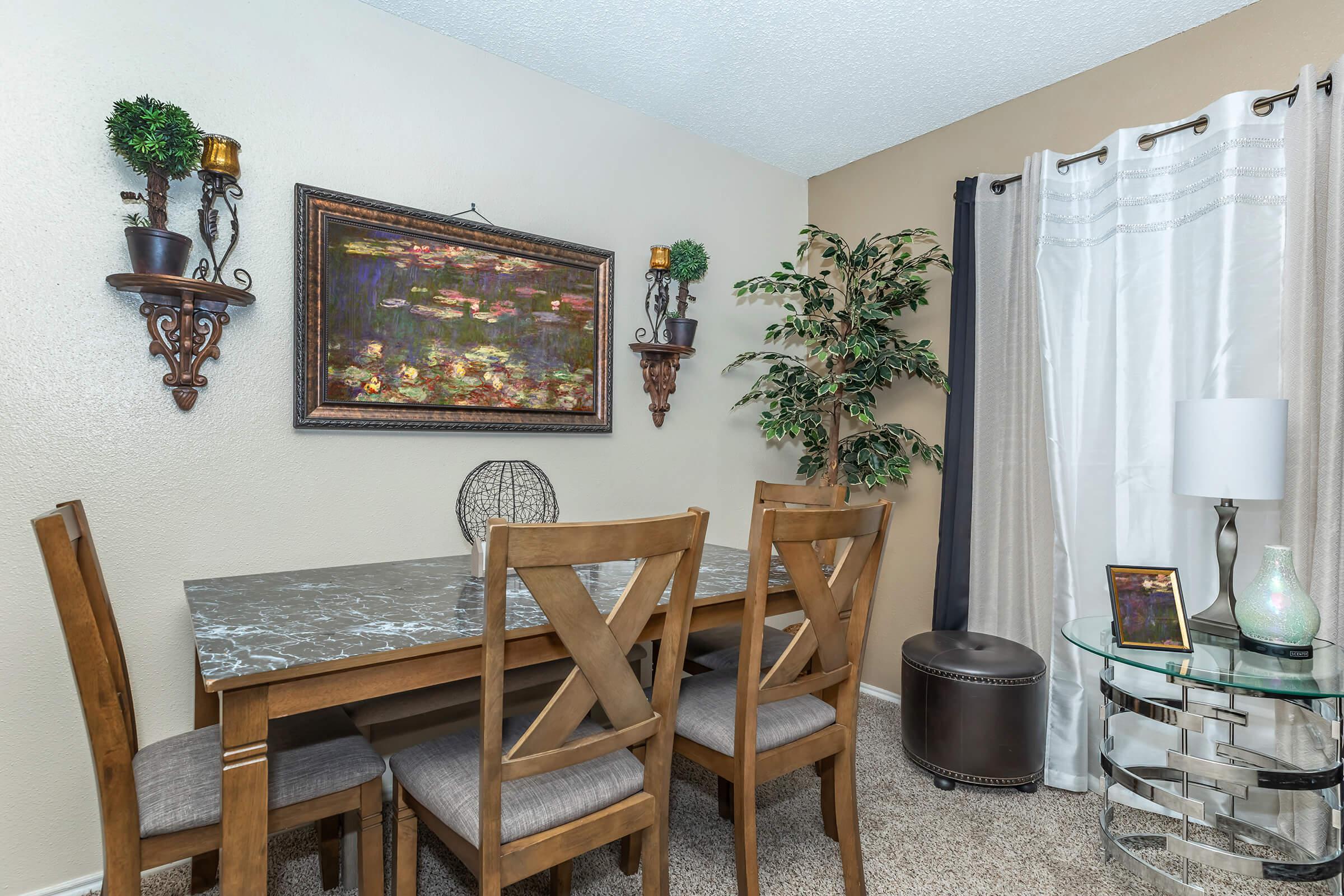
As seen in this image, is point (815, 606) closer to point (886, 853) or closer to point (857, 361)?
point (886, 853)

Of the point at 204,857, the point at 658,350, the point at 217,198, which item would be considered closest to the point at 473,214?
Answer: the point at 217,198

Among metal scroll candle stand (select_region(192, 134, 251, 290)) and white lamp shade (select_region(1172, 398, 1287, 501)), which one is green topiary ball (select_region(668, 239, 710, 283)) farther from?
white lamp shade (select_region(1172, 398, 1287, 501))

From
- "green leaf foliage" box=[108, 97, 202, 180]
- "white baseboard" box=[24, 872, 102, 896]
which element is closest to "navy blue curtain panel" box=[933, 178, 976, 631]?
"green leaf foliage" box=[108, 97, 202, 180]

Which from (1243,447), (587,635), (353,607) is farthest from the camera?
(1243,447)

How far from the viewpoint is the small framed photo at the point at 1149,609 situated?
1896mm

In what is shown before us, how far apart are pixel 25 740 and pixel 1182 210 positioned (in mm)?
3777

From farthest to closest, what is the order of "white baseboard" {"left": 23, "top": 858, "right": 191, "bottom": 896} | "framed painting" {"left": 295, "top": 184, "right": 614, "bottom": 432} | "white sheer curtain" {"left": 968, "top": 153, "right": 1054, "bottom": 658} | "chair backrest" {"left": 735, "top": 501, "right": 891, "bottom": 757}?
"white sheer curtain" {"left": 968, "top": 153, "right": 1054, "bottom": 658}, "framed painting" {"left": 295, "top": 184, "right": 614, "bottom": 432}, "white baseboard" {"left": 23, "top": 858, "right": 191, "bottom": 896}, "chair backrest" {"left": 735, "top": 501, "right": 891, "bottom": 757}

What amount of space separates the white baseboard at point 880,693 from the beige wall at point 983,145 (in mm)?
29

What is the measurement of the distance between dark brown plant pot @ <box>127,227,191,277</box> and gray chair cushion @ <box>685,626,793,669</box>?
1.80 m

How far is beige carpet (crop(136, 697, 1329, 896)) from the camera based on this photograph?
6.08ft

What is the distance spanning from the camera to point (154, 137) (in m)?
1.72

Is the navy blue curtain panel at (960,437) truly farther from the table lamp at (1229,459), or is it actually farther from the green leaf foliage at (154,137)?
the green leaf foliage at (154,137)

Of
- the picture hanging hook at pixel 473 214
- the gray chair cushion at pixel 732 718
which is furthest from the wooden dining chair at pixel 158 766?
the picture hanging hook at pixel 473 214

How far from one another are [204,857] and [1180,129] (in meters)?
3.68
